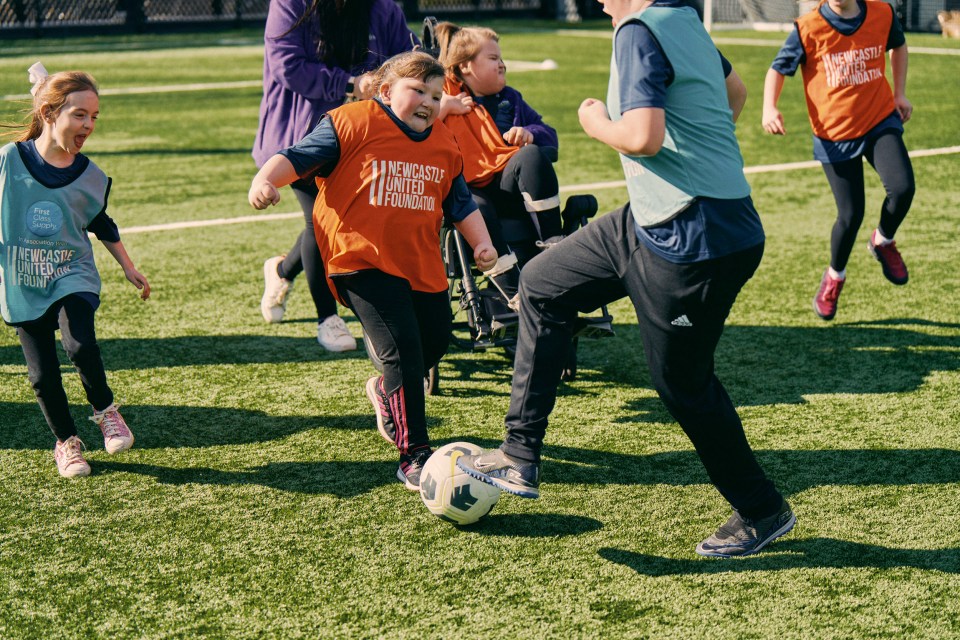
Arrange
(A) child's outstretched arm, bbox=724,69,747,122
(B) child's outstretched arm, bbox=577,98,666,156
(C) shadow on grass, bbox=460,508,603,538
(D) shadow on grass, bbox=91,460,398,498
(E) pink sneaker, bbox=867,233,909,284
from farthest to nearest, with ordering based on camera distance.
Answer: (E) pink sneaker, bbox=867,233,909,284 < (D) shadow on grass, bbox=91,460,398,498 < (C) shadow on grass, bbox=460,508,603,538 < (A) child's outstretched arm, bbox=724,69,747,122 < (B) child's outstretched arm, bbox=577,98,666,156

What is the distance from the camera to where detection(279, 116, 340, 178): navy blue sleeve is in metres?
4.21

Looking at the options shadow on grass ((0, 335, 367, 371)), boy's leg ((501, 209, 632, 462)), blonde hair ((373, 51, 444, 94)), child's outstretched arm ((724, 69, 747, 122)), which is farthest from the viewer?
shadow on grass ((0, 335, 367, 371))

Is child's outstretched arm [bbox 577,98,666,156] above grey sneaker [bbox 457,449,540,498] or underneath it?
above

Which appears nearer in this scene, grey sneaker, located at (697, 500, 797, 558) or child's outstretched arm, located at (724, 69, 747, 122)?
grey sneaker, located at (697, 500, 797, 558)

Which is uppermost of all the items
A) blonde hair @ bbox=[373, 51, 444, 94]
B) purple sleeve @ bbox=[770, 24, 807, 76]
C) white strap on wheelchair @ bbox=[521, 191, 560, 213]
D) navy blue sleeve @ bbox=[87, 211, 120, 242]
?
blonde hair @ bbox=[373, 51, 444, 94]

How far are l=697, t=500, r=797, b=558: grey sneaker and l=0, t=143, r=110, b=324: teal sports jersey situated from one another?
2.59 metres

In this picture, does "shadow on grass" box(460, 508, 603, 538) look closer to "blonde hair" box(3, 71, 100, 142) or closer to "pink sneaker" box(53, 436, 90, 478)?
"pink sneaker" box(53, 436, 90, 478)

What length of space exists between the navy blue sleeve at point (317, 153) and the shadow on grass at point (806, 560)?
1.72m

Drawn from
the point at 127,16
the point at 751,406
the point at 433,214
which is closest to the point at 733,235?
the point at 433,214

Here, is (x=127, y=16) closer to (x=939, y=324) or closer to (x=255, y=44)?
(x=255, y=44)

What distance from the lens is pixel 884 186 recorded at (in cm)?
638

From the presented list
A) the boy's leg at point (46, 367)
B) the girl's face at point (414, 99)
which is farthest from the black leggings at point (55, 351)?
the girl's face at point (414, 99)

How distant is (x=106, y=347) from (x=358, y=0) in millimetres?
2294

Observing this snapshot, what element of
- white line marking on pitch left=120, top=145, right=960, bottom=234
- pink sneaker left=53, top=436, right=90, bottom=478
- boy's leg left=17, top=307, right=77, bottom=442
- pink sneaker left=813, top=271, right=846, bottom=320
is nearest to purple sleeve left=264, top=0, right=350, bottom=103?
boy's leg left=17, top=307, right=77, bottom=442
